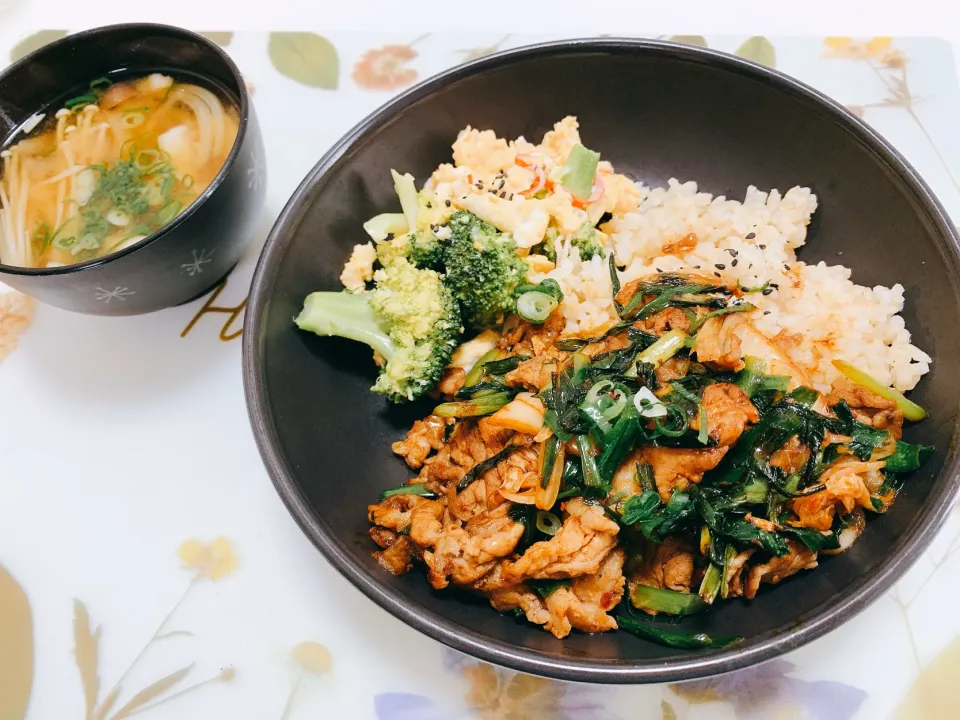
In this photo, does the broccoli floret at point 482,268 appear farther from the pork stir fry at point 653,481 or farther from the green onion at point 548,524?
the green onion at point 548,524

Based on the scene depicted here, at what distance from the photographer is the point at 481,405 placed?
2209mm

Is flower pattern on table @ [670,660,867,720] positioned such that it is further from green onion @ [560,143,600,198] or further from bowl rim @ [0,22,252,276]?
bowl rim @ [0,22,252,276]

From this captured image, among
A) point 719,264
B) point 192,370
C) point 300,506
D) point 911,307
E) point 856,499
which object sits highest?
point 911,307

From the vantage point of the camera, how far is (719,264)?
7.94 ft

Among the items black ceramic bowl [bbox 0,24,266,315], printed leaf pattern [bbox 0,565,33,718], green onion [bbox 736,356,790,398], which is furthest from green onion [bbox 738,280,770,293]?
printed leaf pattern [bbox 0,565,33,718]

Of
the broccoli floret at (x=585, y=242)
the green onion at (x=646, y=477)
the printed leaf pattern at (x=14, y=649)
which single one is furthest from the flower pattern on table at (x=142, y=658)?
the broccoli floret at (x=585, y=242)

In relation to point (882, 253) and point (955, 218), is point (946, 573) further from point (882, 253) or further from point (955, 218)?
point (955, 218)

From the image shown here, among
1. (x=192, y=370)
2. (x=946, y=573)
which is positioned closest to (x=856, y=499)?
(x=946, y=573)

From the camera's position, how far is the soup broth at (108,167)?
252cm

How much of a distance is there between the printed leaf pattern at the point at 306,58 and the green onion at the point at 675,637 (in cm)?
266

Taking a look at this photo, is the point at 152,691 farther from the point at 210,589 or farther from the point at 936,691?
the point at 936,691

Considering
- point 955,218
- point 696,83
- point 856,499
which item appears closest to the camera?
point 856,499

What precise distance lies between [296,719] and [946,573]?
2184mm

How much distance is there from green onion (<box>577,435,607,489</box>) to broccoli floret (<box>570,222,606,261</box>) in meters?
0.83
